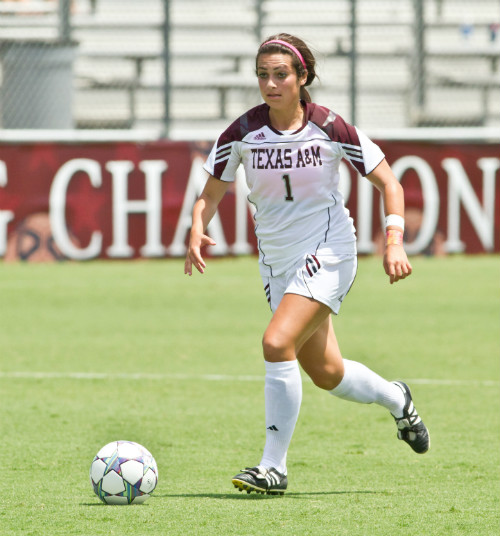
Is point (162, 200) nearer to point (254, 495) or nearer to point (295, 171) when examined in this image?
point (295, 171)

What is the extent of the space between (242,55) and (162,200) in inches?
186

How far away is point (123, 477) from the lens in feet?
14.1

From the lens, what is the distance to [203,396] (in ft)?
23.0

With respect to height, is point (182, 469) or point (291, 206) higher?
point (291, 206)

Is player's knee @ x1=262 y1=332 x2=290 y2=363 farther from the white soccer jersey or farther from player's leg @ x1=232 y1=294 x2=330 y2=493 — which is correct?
the white soccer jersey

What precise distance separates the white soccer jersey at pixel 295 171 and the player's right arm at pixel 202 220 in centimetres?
10

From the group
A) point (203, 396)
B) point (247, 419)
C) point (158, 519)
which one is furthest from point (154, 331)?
point (158, 519)

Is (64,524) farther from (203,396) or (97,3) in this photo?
(97,3)

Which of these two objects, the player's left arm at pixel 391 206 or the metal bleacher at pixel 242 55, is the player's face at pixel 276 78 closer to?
the player's left arm at pixel 391 206

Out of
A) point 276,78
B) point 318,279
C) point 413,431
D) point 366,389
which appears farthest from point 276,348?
point 276,78

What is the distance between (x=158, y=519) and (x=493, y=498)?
1391 millimetres

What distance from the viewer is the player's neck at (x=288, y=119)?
15.7 feet

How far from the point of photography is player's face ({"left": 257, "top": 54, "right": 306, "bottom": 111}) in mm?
4641

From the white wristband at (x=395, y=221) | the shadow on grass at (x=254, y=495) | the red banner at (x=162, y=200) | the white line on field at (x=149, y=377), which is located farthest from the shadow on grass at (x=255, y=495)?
the red banner at (x=162, y=200)
